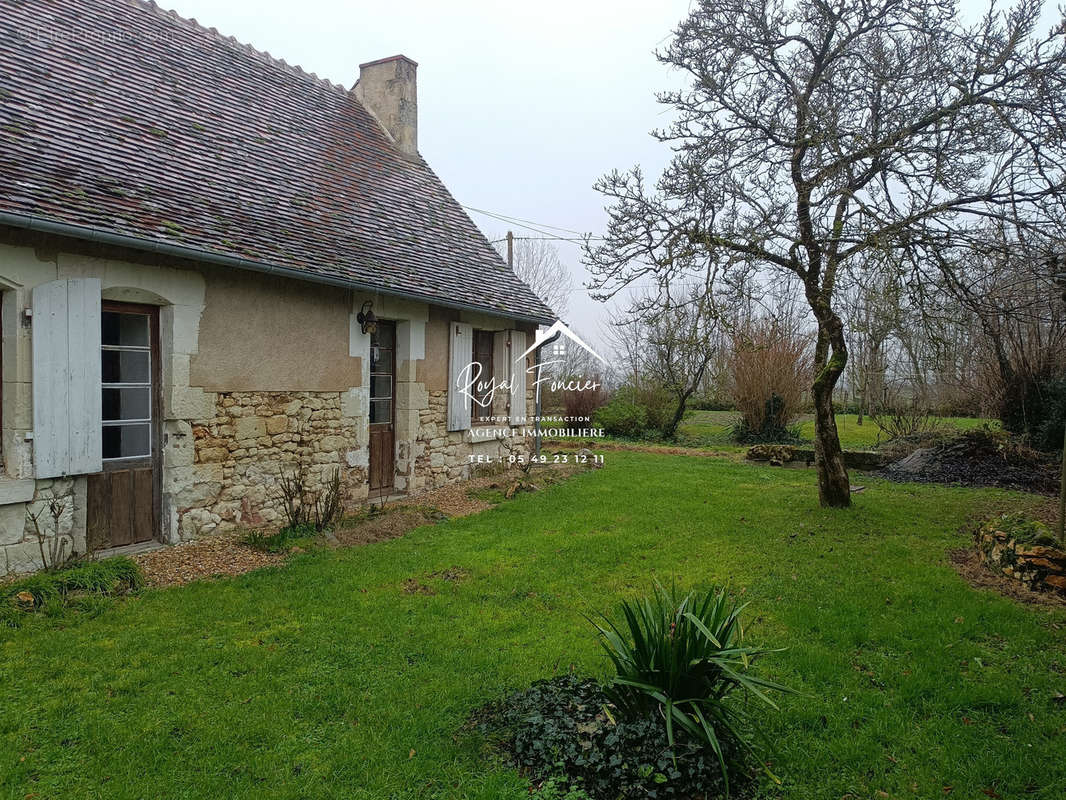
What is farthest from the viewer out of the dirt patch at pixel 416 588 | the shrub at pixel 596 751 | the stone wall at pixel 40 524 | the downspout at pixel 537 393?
the downspout at pixel 537 393

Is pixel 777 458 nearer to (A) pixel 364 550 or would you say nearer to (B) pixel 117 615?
(A) pixel 364 550

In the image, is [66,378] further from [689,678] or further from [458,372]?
[689,678]

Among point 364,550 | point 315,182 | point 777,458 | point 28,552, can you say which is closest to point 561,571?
point 364,550

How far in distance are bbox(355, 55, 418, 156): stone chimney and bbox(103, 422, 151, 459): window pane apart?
717 centimetres

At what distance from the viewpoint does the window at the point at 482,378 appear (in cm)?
1023

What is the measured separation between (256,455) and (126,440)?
121 cm

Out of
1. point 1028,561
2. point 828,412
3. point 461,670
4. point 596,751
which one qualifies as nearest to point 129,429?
point 461,670

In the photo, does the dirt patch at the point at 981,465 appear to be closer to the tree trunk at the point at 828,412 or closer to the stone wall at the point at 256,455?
the tree trunk at the point at 828,412

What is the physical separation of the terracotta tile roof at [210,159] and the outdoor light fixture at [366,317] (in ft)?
1.42

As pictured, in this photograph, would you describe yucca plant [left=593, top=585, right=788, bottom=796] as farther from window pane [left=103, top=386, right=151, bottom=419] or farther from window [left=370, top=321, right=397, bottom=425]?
window [left=370, top=321, right=397, bottom=425]

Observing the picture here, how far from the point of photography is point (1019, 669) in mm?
3689

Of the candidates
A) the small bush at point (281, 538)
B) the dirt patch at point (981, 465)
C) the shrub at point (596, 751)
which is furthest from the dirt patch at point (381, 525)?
the dirt patch at point (981, 465)

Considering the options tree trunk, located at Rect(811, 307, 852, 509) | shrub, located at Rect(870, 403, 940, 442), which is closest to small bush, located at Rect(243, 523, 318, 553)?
tree trunk, located at Rect(811, 307, 852, 509)

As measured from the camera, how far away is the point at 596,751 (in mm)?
2631
